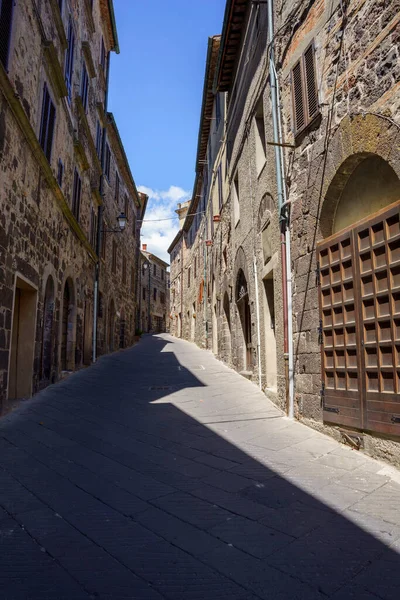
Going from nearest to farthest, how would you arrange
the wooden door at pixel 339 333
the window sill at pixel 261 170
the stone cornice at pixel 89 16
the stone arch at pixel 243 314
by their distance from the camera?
the wooden door at pixel 339 333, the window sill at pixel 261 170, the stone arch at pixel 243 314, the stone cornice at pixel 89 16

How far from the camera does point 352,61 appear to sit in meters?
4.58

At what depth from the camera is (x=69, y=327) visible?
10320mm

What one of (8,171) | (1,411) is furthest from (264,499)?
(8,171)

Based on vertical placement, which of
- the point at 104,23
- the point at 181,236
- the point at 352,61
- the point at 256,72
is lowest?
the point at 352,61

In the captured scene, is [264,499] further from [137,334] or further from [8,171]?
[137,334]

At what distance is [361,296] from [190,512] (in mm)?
2634

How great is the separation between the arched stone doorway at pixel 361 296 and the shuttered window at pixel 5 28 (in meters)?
4.28

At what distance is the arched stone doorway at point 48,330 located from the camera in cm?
796

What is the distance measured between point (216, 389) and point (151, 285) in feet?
106

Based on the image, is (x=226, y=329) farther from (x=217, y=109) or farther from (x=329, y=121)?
(x=329, y=121)

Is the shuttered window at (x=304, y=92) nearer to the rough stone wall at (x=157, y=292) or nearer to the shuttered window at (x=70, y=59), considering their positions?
the shuttered window at (x=70, y=59)

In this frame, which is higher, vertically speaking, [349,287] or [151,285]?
[151,285]

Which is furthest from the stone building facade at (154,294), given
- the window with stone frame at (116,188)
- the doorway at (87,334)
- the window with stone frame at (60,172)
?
the window with stone frame at (60,172)

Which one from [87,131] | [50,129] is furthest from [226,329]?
[50,129]
